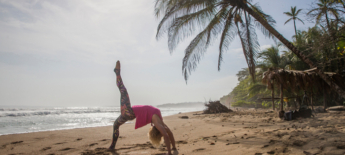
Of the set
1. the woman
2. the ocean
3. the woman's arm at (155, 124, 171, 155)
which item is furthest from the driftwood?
the woman's arm at (155, 124, 171, 155)

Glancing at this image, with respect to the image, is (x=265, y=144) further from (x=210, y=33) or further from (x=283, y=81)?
(x=283, y=81)

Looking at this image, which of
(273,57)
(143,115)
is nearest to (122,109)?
(143,115)

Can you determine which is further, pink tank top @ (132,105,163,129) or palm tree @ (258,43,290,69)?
palm tree @ (258,43,290,69)

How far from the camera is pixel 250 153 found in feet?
8.85

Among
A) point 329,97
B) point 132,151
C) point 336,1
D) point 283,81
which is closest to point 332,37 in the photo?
point 336,1

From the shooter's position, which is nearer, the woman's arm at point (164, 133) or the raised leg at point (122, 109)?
the woman's arm at point (164, 133)

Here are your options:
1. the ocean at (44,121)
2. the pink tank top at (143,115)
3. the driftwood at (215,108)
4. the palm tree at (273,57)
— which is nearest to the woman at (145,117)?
the pink tank top at (143,115)

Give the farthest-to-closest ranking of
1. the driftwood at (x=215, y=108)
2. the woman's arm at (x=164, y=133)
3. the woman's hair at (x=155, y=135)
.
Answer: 1. the driftwood at (x=215, y=108)
2. the woman's hair at (x=155, y=135)
3. the woman's arm at (x=164, y=133)

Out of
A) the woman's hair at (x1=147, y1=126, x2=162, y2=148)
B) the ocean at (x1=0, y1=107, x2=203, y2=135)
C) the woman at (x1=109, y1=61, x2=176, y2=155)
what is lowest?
the ocean at (x1=0, y1=107, x2=203, y2=135)

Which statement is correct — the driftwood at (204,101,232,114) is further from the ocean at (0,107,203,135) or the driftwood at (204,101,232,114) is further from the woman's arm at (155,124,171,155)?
the woman's arm at (155,124,171,155)

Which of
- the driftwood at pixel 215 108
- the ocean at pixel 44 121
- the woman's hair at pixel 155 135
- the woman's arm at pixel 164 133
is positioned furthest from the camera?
the driftwood at pixel 215 108

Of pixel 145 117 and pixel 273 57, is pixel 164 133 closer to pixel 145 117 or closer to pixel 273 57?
pixel 145 117

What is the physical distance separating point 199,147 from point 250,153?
3.17 ft

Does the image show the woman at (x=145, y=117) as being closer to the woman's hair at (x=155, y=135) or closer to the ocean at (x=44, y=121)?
the woman's hair at (x=155, y=135)
